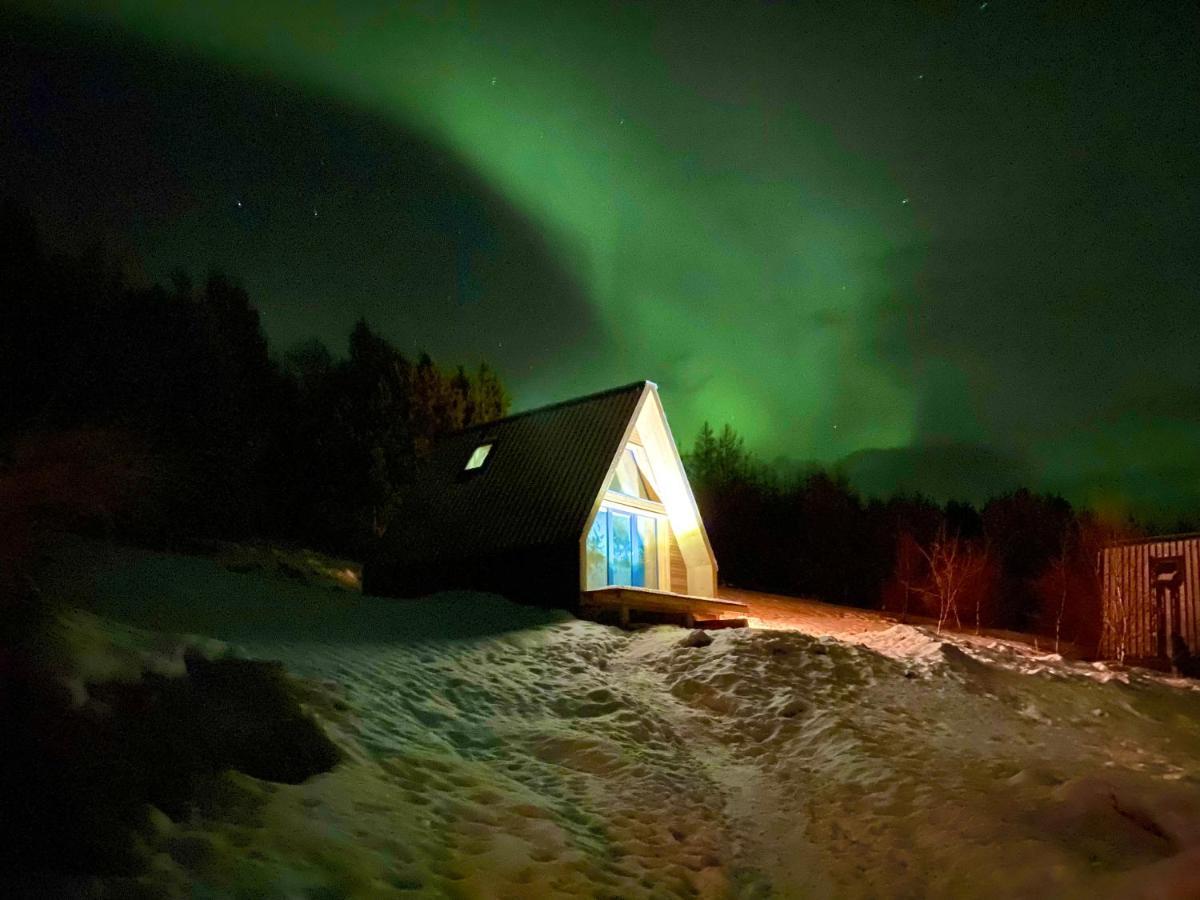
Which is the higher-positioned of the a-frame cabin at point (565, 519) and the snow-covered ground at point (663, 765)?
the a-frame cabin at point (565, 519)

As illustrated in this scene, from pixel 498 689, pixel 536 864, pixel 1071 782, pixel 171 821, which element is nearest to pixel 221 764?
pixel 171 821

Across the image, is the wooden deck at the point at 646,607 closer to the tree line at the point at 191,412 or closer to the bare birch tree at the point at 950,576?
the bare birch tree at the point at 950,576

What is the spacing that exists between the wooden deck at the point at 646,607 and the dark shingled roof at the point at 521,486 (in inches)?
54.1

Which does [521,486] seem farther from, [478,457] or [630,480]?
[630,480]

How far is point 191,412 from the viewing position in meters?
27.5

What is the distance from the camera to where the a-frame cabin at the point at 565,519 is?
707 inches

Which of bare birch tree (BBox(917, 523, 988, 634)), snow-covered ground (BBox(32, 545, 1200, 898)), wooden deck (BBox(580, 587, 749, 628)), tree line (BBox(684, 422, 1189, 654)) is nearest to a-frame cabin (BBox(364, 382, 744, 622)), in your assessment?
wooden deck (BBox(580, 587, 749, 628))

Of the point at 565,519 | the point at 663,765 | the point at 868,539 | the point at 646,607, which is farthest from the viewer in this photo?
the point at 868,539

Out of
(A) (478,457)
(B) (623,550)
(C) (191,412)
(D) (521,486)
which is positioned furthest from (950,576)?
(C) (191,412)

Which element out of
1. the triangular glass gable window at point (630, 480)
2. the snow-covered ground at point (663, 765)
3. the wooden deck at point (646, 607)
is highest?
the triangular glass gable window at point (630, 480)

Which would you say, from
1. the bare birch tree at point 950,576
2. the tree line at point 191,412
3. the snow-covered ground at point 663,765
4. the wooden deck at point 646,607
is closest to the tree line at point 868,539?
the bare birch tree at point 950,576

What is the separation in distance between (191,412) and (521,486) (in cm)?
1341

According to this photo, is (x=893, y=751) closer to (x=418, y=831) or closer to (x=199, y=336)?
(x=418, y=831)

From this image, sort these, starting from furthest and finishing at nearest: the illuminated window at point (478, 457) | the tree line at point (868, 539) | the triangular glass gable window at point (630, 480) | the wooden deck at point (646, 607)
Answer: the tree line at point (868, 539)
the illuminated window at point (478, 457)
the triangular glass gable window at point (630, 480)
the wooden deck at point (646, 607)
